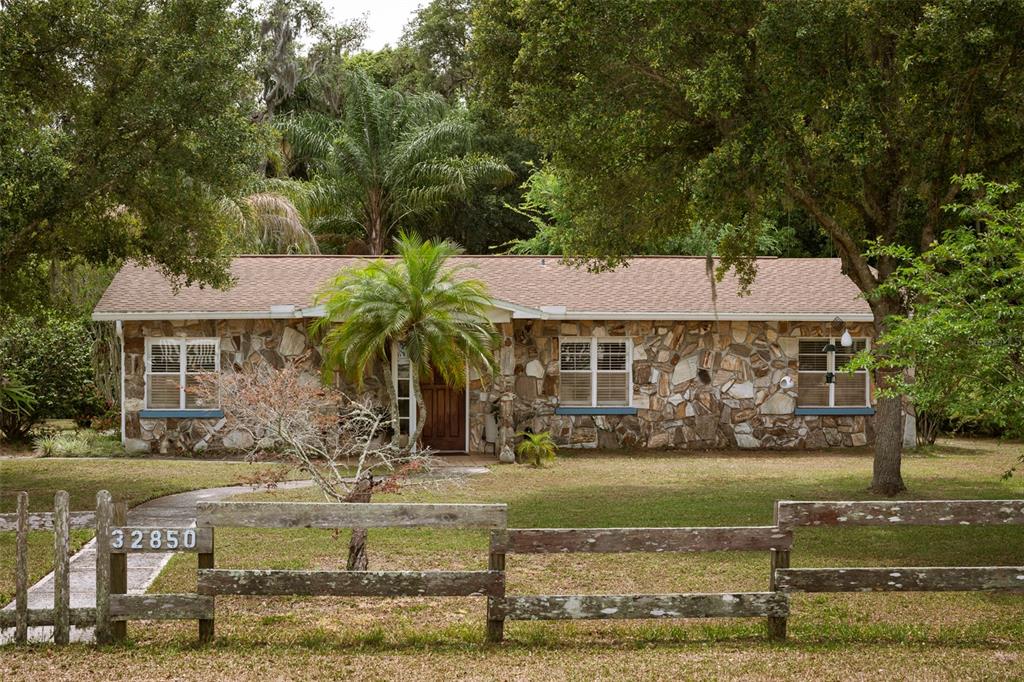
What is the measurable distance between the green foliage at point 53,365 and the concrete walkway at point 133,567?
9605 millimetres

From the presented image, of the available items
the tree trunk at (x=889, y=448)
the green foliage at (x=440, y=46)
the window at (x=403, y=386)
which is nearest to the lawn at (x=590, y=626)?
the tree trunk at (x=889, y=448)

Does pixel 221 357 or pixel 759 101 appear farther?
pixel 221 357

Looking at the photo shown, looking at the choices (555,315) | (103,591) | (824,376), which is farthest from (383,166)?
(103,591)

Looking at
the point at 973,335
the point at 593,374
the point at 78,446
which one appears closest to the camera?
the point at 973,335

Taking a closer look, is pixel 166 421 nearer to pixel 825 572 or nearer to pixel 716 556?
pixel 716 556

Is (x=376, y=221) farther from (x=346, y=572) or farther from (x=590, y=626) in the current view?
(x=346, y=572)

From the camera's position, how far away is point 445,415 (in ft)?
70.9

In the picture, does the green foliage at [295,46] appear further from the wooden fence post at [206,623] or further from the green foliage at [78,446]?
the wooden fence post at [206,623]

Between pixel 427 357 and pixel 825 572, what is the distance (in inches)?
454

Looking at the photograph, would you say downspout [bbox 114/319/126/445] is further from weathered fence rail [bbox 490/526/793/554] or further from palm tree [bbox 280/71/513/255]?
weathered fence rail [bbox 490/526/793/554]

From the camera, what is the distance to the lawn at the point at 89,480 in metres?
12.0

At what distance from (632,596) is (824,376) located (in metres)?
16.3

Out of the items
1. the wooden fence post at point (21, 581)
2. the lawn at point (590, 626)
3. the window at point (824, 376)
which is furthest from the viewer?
the window at point (824, 376)

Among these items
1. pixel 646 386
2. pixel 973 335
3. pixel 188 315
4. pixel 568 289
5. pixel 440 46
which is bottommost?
pixel 646 386
